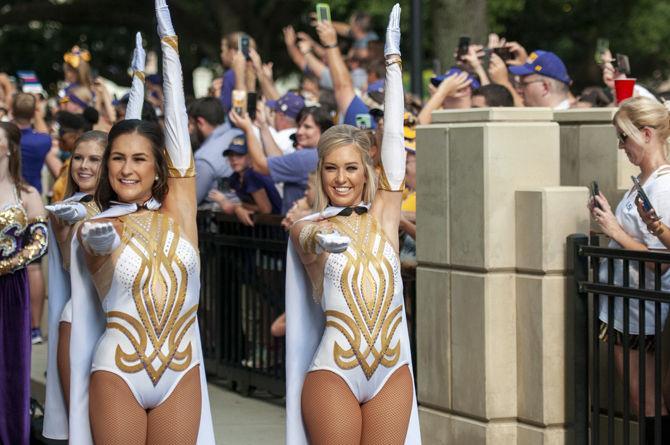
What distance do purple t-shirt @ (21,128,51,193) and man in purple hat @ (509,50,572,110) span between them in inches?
186

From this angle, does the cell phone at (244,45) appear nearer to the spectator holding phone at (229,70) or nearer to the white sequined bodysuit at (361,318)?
the spectator holding phone at (229,70)

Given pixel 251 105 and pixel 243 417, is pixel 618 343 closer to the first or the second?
pixel 243 417

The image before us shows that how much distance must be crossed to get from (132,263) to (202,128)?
5.99 m

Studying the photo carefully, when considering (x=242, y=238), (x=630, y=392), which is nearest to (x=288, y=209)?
(x=242, y=238)

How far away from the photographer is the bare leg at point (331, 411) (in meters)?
5.62

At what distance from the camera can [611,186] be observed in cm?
744

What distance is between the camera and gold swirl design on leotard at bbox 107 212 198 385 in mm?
5602

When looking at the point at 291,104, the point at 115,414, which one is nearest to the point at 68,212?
the point at 115,414

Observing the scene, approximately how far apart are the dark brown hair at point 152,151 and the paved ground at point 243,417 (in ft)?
9.85

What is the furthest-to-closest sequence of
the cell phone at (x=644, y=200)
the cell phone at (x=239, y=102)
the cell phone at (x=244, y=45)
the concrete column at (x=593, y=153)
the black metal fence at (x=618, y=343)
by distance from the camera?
1. the cell phone at (x=244, y=45)
2. the cell phone at (x=239, y=102)
3. the concrete column at (x=593, y=153)
4. the black metal fence at (x=618, y=343)
5. the cell phone at (x=644, y=200)

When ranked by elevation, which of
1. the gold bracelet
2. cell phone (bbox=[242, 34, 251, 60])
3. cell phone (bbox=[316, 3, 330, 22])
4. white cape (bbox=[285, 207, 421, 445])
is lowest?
white cape (bbox=[285, 207, 421, 445])

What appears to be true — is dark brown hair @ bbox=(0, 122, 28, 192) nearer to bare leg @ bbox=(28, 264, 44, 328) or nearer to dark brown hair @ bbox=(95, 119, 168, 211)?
dark brown hair @ bbox=(95, 119, 168, 211)

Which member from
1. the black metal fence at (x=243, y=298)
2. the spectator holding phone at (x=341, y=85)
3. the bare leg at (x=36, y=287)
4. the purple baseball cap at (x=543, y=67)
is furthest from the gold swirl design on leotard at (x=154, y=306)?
the bare leg at (x=36, y=287)

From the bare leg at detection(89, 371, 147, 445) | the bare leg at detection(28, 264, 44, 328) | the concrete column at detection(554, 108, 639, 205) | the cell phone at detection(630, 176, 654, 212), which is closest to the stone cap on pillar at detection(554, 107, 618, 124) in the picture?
the concrete column at detection(554, 108, 639, 205)
